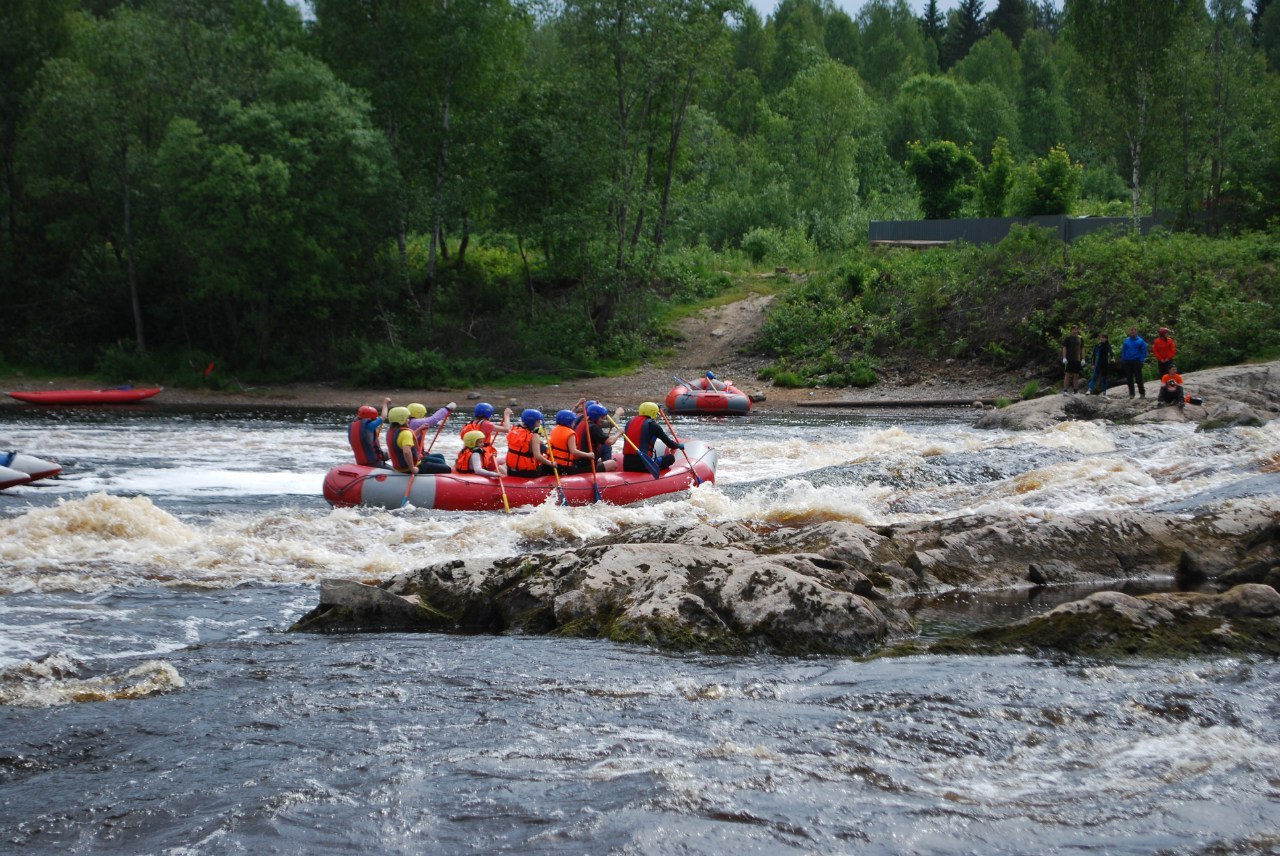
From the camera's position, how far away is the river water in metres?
4.79

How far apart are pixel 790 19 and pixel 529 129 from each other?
1804 inches

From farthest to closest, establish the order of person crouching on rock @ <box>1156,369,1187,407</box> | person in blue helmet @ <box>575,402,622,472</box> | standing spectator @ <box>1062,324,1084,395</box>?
standing spectator @ <box>1062,324,1084,395</box> → person crouching on rock @ <box>1156,369,1187,407</box> → person in blue helmet @ <box>575,402,622,472</box>

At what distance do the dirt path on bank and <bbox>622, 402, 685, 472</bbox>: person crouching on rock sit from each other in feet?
41.9

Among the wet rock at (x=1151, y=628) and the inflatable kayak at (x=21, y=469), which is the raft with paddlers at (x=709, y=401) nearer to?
the inflatable kayak at (x=21, y=469)

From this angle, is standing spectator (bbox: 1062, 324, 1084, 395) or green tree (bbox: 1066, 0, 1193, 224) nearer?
standing spectator (bbox: 1062, 324, 1084, 395)

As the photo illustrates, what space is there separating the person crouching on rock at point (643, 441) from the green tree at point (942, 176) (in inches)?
1184

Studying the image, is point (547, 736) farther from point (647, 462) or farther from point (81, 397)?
point (81, 397)

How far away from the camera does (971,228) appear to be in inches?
1439

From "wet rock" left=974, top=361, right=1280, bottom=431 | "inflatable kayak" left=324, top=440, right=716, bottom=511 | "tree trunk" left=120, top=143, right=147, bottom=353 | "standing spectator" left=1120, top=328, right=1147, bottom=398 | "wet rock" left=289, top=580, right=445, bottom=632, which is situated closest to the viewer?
"wet rock" left=289, top=580, right=445, bottom=632

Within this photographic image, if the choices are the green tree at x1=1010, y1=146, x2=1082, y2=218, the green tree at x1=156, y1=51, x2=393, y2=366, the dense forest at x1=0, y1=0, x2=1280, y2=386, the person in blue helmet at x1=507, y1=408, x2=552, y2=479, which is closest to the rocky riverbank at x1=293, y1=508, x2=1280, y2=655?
the person in blue helmet at x1=507, y1=408, x2=552, y2=479

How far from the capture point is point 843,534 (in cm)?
908

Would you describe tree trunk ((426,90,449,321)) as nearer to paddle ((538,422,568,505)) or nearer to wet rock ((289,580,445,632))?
paddle ((538,422,568,505))

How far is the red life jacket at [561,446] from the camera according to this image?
45.9 feet

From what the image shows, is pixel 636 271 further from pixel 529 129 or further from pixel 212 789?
pixel 212 789
